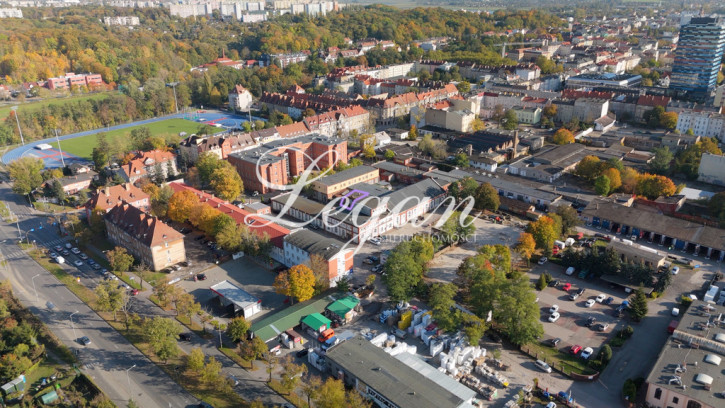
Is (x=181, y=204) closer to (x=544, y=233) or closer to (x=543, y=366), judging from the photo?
(x=544, y=233)

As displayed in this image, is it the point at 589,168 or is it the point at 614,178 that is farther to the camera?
the point at 589,168

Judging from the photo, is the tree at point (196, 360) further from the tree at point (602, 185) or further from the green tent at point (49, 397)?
the tree at point (602, 185)

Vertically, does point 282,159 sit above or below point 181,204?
above

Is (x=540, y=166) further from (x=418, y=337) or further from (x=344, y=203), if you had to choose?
(x=418, y=337)

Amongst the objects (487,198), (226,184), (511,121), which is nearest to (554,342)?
(487,198)

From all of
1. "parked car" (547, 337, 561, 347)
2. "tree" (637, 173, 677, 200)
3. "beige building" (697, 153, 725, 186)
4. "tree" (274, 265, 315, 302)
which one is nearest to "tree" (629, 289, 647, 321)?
"parked car" (547, 337, 561, 347)

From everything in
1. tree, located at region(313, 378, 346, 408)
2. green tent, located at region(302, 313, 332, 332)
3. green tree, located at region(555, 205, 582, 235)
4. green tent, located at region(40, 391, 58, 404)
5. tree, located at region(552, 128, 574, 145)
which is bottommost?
green tent, located at region(40, 391, 58, 404)

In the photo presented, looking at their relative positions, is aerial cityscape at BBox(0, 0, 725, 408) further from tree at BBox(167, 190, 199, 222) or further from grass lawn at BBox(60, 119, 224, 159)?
grass lawn at BBox(60, 119, 224, 159)
